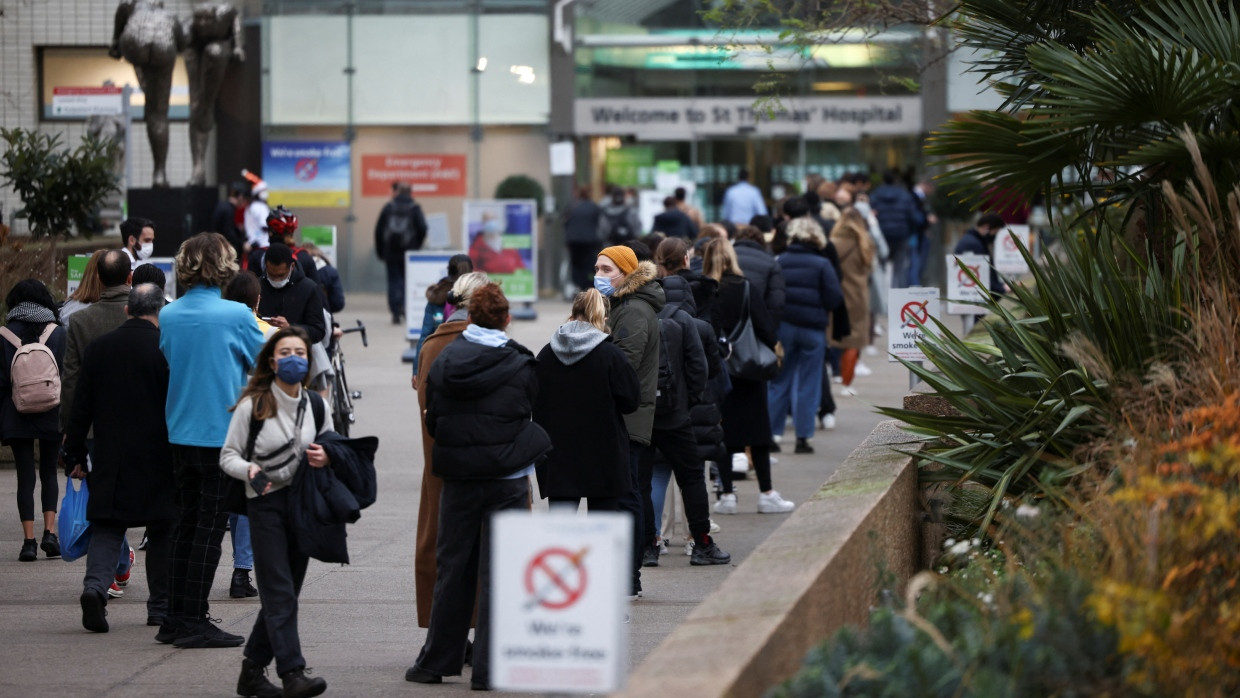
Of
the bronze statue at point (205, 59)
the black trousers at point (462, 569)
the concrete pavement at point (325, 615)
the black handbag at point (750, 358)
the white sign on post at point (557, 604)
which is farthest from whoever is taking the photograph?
the bronze statue at point (205, 59)

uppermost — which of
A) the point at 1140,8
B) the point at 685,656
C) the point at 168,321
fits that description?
the point at 1140,8

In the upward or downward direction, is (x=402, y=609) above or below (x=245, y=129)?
below

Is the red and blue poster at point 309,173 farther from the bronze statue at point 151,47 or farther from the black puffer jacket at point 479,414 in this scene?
the black puffer jacket at point 479,414

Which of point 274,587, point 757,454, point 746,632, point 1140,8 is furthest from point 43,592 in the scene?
point 1140,8

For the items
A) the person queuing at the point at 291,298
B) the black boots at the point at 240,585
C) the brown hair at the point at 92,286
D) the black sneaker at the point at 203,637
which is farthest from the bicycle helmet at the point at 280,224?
the black sneaker at the point at 203,637

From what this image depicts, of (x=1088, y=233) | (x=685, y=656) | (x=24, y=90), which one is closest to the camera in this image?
(x=685, y=656)

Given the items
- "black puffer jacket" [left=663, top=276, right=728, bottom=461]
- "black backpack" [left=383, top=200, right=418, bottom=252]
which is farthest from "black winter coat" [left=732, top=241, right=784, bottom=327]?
"black backpack" [left=383, top=200, right=418, bottom=252]

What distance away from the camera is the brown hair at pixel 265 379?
6938mm

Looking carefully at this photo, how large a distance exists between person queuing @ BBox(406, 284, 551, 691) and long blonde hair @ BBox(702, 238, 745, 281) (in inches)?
178

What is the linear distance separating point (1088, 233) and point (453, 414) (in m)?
3.18

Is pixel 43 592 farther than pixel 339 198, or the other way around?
pixel 339 198

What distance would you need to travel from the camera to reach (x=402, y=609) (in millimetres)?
8789

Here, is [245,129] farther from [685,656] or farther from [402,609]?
[685,656]

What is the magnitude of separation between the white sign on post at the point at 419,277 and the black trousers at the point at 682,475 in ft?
33.8
